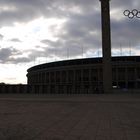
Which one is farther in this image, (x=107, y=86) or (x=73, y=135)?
(x=107, y=86)

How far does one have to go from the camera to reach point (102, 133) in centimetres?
1327

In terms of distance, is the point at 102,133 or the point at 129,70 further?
the point at 129,70

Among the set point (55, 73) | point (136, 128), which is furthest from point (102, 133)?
point (55, 73)

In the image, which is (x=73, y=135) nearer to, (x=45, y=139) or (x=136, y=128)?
(x=45, y=139)

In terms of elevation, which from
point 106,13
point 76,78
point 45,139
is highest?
point 106,13

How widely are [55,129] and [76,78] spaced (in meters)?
127

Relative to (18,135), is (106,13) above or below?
above

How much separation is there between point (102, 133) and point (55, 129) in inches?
84.2

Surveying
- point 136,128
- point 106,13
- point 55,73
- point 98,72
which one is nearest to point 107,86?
point 106,13

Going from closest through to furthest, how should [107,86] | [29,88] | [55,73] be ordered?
[107,86]
[29,88]
[55,73]

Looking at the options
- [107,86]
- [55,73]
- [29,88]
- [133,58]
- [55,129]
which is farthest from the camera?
[55,73]

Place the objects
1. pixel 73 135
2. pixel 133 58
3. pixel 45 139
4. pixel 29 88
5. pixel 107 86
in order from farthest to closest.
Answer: pixel 133 58 < pixel 29 88 < pixel 107 86 < pixel 73 135 < pixel 45 139

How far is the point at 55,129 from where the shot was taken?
14.2m

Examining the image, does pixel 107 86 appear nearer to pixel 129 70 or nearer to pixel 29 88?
pixel 29 88
